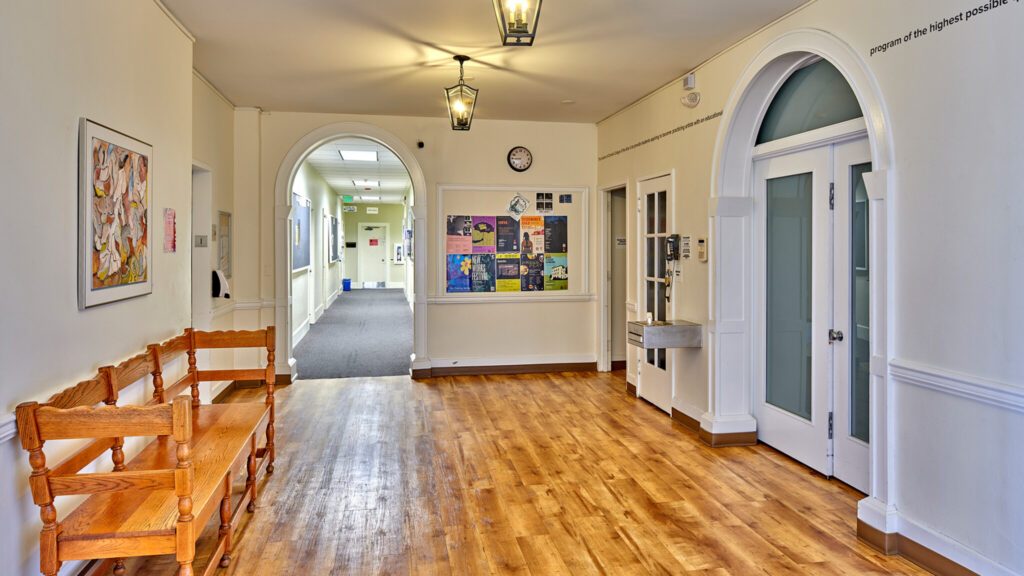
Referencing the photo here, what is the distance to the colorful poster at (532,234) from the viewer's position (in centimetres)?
700

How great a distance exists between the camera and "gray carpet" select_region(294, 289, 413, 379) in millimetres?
7238

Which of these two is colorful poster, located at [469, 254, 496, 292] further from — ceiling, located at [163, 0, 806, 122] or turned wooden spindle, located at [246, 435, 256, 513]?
turned wooden spindle, located at [246, 435, 256, 513]

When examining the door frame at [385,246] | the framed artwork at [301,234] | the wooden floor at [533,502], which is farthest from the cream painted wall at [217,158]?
the door frame at [385,246]

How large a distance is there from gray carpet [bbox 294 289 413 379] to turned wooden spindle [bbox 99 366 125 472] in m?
4.13

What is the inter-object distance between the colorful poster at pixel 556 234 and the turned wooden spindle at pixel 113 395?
491cm

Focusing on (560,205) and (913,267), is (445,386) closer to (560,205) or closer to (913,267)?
(560,205)

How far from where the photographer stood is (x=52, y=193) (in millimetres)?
2326

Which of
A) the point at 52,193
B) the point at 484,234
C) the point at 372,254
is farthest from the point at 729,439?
the point at 372,254

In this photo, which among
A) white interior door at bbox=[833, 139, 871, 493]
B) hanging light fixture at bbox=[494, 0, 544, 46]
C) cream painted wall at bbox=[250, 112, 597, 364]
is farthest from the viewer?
cream painted wall at bbox=[250, 112, 597, 364]

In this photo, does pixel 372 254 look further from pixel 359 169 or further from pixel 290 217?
pixel 290 217

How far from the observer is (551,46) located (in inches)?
169

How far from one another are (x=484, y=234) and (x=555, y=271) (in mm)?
909

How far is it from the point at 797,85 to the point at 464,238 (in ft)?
12.4

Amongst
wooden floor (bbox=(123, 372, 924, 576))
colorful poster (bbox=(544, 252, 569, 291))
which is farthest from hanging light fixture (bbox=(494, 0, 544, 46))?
colorful poster (bbox=(544, 252, 569, 291))
